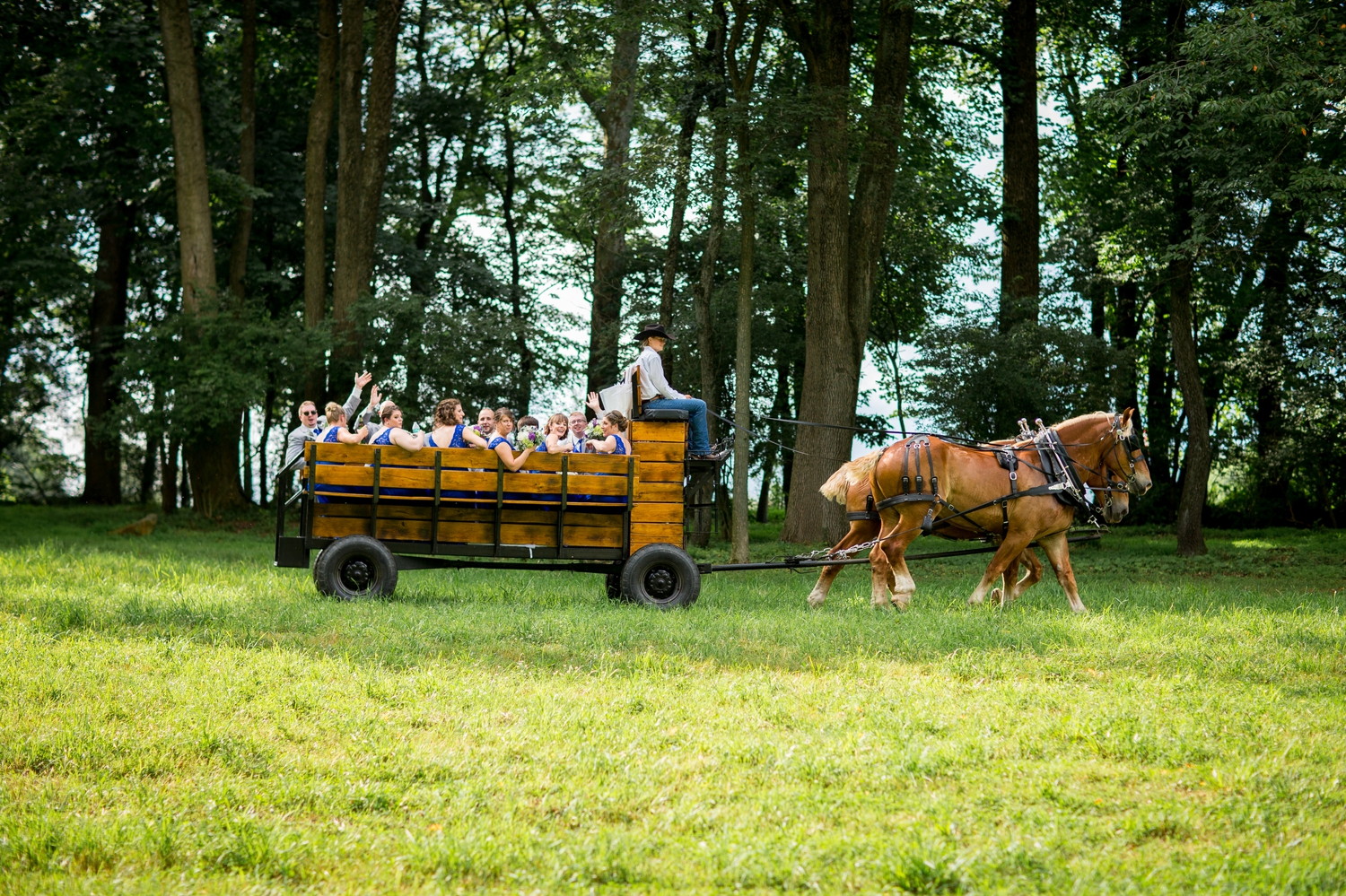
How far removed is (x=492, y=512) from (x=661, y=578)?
5.43 feet

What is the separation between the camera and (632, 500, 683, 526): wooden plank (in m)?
11.4

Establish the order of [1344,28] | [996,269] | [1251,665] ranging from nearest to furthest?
[1251,665] < [1344,28] < [996,269]

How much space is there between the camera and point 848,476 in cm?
1233

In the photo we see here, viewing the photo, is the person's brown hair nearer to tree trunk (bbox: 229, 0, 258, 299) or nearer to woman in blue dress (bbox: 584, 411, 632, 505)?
woman in blue dress (bbox: 584, 411, 632, 505)

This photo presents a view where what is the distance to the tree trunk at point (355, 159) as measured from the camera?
25797 millimetres

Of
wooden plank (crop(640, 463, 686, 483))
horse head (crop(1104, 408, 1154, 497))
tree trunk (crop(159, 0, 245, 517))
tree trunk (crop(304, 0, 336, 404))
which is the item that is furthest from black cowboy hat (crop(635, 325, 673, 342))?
tree trunk (crop(304, 0, 336, 404))

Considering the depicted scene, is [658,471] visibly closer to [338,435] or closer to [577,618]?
[577,618]

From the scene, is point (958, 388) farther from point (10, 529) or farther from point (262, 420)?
point (262, 420)

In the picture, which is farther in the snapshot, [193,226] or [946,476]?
[193,226]

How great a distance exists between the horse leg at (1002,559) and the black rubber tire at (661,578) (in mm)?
2684

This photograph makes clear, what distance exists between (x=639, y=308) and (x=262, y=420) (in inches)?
547

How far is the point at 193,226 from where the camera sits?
25812 mm

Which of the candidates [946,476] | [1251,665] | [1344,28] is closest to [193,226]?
[946,476]

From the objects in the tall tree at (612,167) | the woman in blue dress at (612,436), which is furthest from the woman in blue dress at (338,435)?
the tall tree at (612,167)
